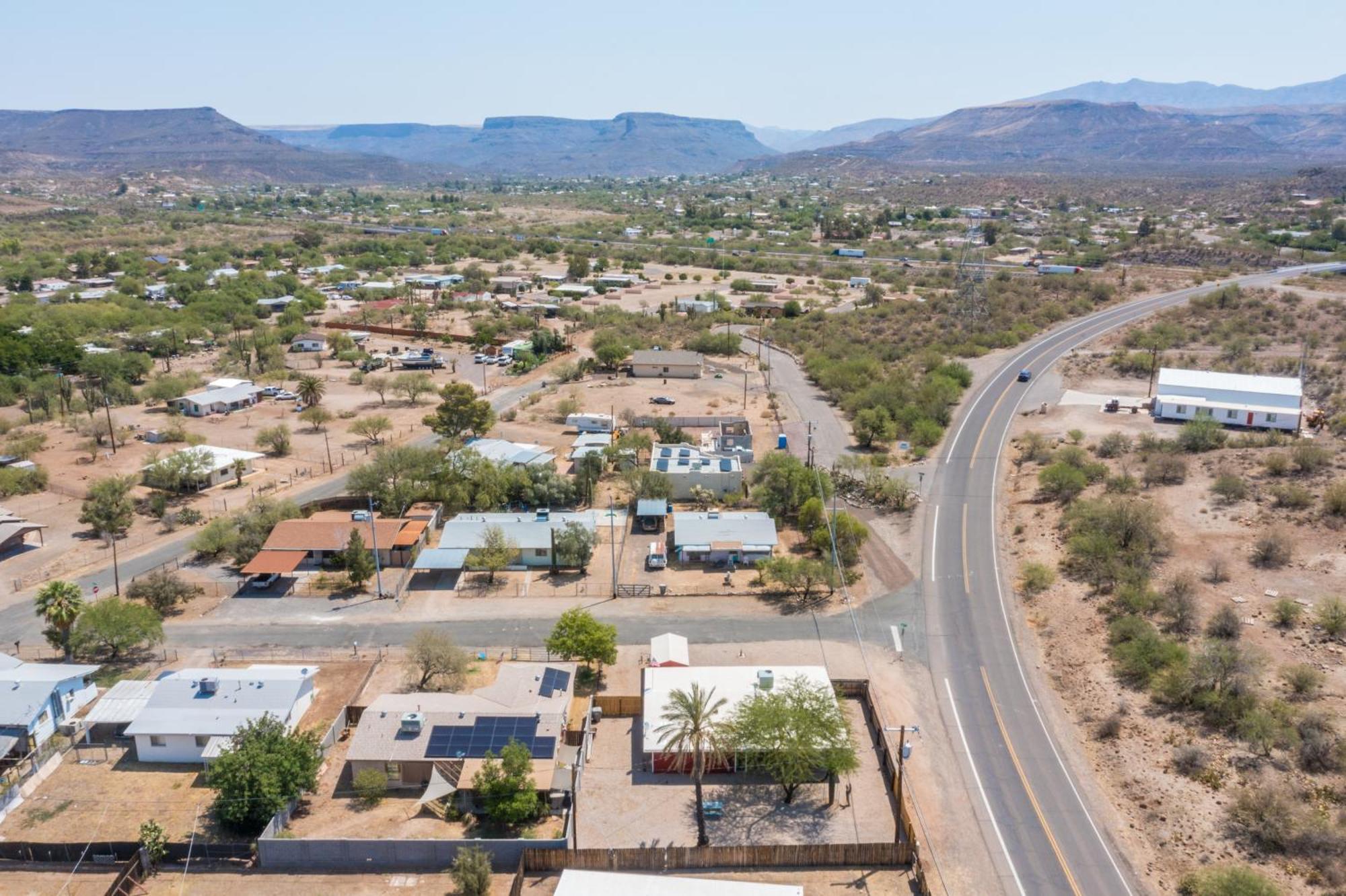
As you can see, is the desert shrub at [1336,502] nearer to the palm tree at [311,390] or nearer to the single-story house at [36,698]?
the single-story house at [36,698]

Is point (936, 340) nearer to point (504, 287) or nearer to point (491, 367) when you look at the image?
point (491, 367)

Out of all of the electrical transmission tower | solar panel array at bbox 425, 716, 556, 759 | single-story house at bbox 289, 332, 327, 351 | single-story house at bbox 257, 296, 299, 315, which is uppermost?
the electrical transmission tower

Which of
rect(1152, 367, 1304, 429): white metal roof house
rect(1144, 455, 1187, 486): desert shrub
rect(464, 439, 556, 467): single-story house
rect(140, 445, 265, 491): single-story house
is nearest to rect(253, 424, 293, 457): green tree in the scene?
rect(140, 445, 265, 491): single-story house

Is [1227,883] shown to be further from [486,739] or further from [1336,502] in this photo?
[1336,502]

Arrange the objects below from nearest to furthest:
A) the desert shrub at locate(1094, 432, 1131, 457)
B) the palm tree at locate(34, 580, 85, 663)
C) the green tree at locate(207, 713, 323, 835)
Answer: the green tree at locate(207, 713, 323, 835), the palm tree at locate(34, 580, 85, 663), the desert shrub at locate(1094, 432, 1131, 457)

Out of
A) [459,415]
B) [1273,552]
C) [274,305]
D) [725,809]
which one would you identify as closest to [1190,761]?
[725,809]

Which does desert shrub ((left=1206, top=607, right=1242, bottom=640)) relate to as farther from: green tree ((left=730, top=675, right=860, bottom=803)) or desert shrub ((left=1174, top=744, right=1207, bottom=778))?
green tree ((left=730, top=675, right=860, bottom=803))
